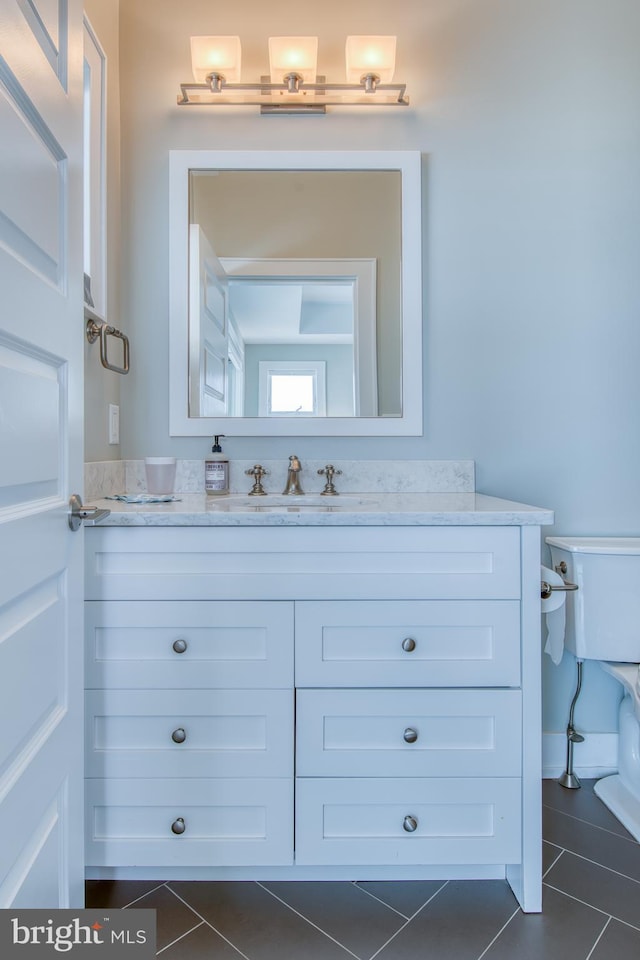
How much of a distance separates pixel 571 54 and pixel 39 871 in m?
2.47

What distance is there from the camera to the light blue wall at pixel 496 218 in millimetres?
1749

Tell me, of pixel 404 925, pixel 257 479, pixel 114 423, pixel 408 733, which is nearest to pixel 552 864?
pixel 404 925

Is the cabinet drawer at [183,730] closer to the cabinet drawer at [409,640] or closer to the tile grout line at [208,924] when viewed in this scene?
the cabinet drawer at [409,640]

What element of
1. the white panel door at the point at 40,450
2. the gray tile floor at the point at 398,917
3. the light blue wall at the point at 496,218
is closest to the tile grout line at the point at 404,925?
the gray tile floor at the point at 398,917

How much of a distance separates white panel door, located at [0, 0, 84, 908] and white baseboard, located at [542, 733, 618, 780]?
55.6 inches

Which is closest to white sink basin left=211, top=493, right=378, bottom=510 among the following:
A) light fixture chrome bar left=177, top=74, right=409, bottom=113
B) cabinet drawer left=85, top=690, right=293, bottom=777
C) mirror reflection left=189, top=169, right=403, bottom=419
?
mirror reflection left=189, top=169, right=403, bottom=419

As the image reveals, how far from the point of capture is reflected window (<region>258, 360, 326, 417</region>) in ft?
5.75

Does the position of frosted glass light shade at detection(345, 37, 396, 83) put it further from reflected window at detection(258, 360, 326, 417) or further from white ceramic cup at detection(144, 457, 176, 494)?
white ceramic cup at detection(144, 457, 176, 494)

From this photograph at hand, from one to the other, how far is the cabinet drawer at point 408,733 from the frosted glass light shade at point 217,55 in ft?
5.97

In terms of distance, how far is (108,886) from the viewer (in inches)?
50.6

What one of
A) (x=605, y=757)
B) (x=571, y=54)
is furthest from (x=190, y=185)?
(x=605, y=757)

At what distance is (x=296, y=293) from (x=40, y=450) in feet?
3.75

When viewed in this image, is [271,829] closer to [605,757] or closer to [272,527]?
[272,527]

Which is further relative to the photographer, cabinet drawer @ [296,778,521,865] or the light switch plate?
the light switch plate
